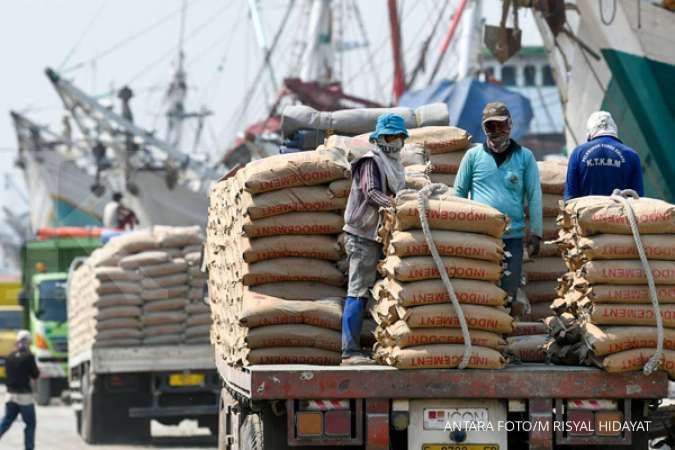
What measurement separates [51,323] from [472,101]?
8451 mm

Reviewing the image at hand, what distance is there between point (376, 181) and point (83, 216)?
59372 mm

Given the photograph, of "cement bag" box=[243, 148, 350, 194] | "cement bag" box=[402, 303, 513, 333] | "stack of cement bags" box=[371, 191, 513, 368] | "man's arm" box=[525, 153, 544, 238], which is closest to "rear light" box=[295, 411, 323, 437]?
"stack of cement bags" box=[371, 191, 513, 368]

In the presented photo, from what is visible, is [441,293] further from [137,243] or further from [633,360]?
[137,243]

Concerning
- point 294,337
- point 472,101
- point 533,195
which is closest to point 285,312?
point 294,337

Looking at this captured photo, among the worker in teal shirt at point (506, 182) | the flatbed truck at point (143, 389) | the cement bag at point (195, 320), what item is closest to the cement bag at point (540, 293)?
the worker in teal shirt at point (506, 182)

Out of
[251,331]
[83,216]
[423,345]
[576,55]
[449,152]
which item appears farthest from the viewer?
[83,216]

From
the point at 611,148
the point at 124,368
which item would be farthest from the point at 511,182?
the point at 124,368

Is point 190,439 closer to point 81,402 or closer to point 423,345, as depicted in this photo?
point 81,402

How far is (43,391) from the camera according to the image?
1283 inches

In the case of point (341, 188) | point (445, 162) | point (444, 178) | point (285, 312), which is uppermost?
point (445, 162)

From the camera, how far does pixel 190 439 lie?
24562 millimetres

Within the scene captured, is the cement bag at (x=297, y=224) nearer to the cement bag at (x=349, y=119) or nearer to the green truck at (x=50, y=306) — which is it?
the cement bag at (x=349, y=119)

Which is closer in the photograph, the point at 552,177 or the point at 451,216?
the point at 451,216

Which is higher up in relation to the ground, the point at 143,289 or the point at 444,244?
the point at 143,289
